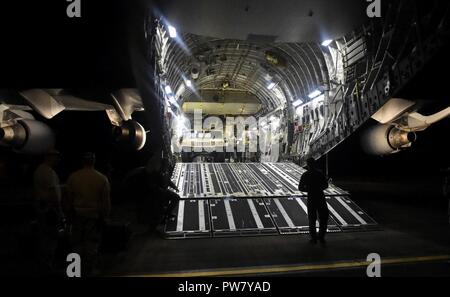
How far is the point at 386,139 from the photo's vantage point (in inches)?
298

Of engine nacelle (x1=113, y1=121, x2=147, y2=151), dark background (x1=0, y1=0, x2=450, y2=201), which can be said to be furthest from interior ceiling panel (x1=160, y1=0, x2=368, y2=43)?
engine nacelle (x1=113, y1=121, x2=147, y2=151)

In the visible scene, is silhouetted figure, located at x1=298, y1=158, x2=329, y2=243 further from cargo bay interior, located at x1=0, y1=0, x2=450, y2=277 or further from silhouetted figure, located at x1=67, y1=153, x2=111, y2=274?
silhouetted figure, located at x1=67, y1=153, x2=111, y2=274

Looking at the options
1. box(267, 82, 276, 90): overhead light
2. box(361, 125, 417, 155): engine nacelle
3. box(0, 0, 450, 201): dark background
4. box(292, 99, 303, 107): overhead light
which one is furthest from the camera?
box(267, 82, 276, 90): overhead light

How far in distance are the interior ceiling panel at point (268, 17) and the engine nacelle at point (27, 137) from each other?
483cm

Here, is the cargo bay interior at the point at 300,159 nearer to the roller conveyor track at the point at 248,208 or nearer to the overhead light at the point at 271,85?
the roller conveyor track at the point at 248,208

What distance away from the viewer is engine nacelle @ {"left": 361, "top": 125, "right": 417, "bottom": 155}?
23.4 ft

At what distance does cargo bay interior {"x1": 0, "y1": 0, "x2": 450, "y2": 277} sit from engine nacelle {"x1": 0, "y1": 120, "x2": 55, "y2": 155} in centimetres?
3

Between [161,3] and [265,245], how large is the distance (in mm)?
6950

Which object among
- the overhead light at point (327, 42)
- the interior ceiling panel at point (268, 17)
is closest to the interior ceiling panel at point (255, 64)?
the overhead light at point (327, 42)

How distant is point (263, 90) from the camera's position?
19250 mm

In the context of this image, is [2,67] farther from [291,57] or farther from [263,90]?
[263,90]

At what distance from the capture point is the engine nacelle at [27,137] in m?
6.12

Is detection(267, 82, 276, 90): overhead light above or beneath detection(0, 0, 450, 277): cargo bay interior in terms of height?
above

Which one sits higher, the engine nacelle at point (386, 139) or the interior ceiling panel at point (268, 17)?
the interior ceiling panel at point (268, 17)
